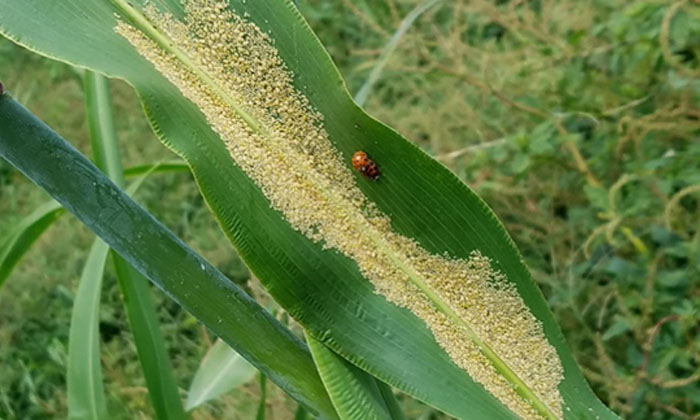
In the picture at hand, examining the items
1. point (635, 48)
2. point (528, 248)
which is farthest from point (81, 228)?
point (635, 48)

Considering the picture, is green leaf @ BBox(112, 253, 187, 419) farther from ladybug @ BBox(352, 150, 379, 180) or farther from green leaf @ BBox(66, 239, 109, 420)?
ladybug @ BBox(352, 150, 379, 180)

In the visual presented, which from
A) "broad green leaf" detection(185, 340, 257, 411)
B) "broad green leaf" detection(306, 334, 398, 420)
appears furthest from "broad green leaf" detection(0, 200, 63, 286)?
"broad green leaf" detection(306, 334, 398, 420)

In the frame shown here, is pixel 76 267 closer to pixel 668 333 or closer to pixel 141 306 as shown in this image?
pixel 141 306

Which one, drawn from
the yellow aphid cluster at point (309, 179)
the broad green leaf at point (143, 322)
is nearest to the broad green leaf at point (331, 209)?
the yellow aphid cluster at point (309, 179)

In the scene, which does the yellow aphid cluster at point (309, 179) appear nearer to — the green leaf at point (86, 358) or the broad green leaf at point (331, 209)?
the broad green leaf at point (331, 209)

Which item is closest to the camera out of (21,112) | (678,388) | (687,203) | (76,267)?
(21,112)

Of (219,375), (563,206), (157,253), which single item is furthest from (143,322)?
(563,206)
